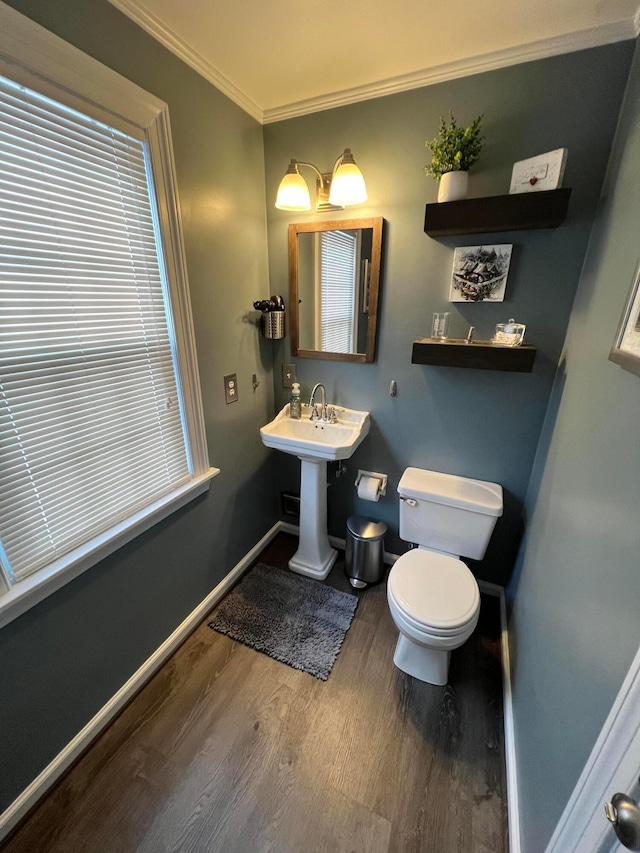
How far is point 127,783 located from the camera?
117 centimetres

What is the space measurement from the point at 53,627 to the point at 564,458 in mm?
1800

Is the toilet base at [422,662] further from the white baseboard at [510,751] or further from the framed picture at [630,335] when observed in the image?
the framed picture at [630,335]

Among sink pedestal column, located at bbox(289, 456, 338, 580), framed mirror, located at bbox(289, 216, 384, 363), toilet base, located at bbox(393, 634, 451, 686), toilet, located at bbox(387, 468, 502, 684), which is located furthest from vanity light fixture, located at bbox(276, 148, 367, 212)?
toilet base, located at bbox(393, 634, 451, 686)

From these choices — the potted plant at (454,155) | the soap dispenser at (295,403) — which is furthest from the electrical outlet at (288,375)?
the potted plant at (454,155)

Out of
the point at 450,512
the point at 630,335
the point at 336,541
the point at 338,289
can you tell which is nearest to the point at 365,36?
the point at 338,289

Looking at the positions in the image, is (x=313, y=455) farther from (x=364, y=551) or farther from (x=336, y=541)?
(x=336, y=541)

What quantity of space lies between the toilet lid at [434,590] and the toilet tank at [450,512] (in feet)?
0.42

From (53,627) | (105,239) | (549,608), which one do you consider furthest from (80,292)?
(549,608)

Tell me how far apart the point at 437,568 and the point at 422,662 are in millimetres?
417

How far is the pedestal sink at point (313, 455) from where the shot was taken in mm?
1749

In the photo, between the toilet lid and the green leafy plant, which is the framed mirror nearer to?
the green leafy plant

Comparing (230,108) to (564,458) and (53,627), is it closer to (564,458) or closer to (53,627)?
(564,458)

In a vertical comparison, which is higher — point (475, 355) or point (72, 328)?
point (72, 328)

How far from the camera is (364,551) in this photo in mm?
1918
